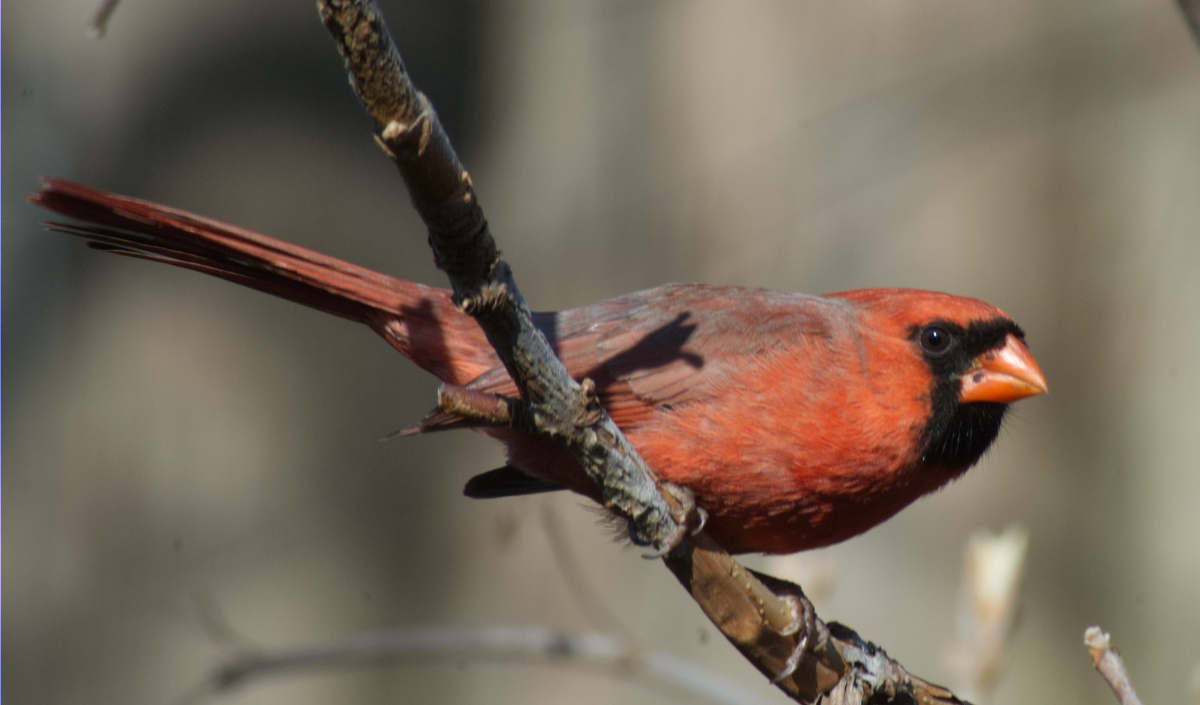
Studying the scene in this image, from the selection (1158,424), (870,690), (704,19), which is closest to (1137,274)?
(1158,424)

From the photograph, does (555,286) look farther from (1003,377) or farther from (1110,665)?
(1110,665)

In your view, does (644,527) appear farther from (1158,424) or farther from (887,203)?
(1158,424)

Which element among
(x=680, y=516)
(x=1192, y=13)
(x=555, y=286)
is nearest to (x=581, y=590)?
(x=555, y=286)

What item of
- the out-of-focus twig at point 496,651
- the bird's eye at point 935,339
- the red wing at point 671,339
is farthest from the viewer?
the out-of-focus twig at point 496,651

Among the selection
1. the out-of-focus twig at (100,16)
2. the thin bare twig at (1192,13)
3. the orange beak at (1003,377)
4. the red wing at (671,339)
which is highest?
the out-of-focus twig at (100,16)

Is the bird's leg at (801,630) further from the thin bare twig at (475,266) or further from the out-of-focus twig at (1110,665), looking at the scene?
the out-of-focus twig at (1110,665)

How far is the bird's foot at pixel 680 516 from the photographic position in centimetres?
185

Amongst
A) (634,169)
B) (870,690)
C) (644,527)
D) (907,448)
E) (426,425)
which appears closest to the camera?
(426,425)

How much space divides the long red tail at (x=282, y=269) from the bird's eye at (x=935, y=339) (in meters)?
0.90

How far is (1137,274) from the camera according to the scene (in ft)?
14.1

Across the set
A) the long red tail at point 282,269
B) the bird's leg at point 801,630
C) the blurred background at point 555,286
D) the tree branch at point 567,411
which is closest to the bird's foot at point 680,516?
the tree branch at point 567,411

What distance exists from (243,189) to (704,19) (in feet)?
6.48

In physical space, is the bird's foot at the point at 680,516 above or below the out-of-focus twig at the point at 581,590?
above

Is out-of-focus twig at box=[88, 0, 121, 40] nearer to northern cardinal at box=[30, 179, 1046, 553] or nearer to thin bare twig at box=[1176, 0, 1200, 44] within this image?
northern cardinal at box=[30, 179, 1046, 553]
